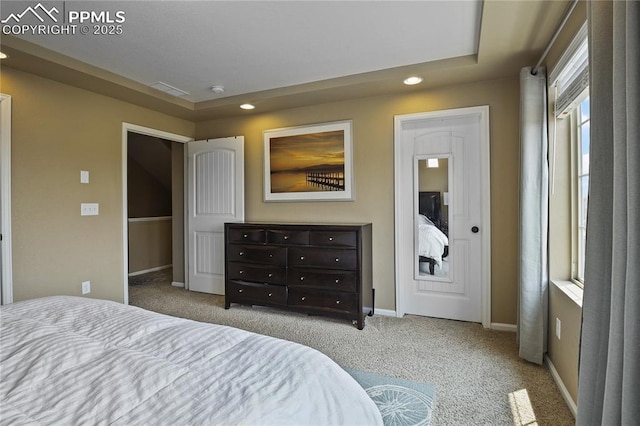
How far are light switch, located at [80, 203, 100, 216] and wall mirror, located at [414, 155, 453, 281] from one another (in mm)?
3339

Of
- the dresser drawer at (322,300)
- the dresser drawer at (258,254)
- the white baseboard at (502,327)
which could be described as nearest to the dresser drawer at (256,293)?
the dresser drawer at (322,300)

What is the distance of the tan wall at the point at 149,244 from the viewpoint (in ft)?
18.4

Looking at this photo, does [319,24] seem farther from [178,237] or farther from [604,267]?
[178,237]

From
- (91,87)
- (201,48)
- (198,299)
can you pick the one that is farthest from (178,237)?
(201,48)

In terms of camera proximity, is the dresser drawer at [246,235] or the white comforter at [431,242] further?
the dresser drawer at [246,235]

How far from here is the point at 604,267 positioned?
104cm

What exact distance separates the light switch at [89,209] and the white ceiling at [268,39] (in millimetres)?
1351

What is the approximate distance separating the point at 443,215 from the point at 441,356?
4.56 feet

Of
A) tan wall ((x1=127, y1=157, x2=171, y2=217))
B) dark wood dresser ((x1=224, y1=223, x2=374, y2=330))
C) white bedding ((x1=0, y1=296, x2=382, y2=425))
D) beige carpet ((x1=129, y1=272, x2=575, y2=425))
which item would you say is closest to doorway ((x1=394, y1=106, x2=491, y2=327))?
beige carpet ((x1=129, y1=272, x2=575, y2=425))

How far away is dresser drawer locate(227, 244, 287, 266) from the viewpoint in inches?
134

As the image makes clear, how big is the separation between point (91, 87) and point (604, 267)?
4077 millimetres

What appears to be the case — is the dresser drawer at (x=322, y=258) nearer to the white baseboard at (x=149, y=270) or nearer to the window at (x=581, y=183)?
the window at (x=581, y=183)

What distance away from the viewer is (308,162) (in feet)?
12.4

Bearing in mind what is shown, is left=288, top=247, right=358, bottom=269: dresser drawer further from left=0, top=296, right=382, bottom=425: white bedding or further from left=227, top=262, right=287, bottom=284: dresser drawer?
left=0, top=296, right=382, bottom=425: white bedding
